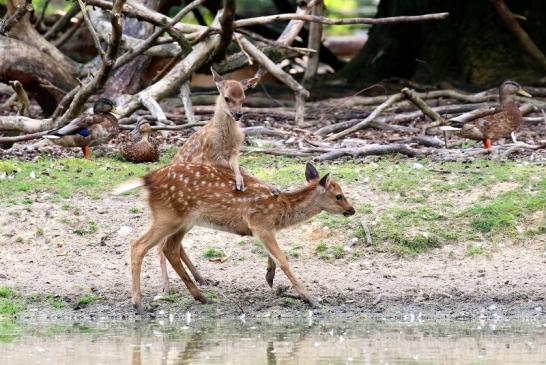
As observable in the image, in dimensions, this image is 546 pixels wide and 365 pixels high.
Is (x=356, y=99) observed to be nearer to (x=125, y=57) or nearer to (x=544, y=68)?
(x=544, y=68)

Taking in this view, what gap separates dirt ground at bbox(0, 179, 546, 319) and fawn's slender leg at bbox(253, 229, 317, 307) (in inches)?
4.9

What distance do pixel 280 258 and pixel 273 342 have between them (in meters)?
1.14

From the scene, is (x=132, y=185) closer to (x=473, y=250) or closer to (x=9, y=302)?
(x=9, y=302)

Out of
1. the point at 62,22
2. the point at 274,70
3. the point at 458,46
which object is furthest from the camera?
the point at 458,46

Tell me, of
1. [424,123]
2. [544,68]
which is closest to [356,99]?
[424,123]

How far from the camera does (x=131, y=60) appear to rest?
1406cm

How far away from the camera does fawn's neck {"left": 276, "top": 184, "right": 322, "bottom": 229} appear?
948 cm

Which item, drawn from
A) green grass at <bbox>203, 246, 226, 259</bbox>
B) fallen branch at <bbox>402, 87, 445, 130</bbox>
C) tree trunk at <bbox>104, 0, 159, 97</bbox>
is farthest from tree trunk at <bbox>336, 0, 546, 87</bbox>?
green grass at <bbox>203, 246, 226, 259</bbox>

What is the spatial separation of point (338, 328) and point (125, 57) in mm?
5203

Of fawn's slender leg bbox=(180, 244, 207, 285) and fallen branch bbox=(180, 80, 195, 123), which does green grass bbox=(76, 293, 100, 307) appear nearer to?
fawn's slender leg bbox=(180, 244, 207, 285)

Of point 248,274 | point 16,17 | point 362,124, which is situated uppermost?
point 16,17

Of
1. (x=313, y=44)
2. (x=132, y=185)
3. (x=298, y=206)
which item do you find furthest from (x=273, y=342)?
(x=313, y=44)

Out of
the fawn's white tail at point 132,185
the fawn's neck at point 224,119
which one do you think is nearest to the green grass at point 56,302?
the fawn's white tail at point 132,185

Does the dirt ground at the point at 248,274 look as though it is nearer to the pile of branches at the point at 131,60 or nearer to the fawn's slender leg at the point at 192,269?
the fawn's slender leg at the point at 192,269
